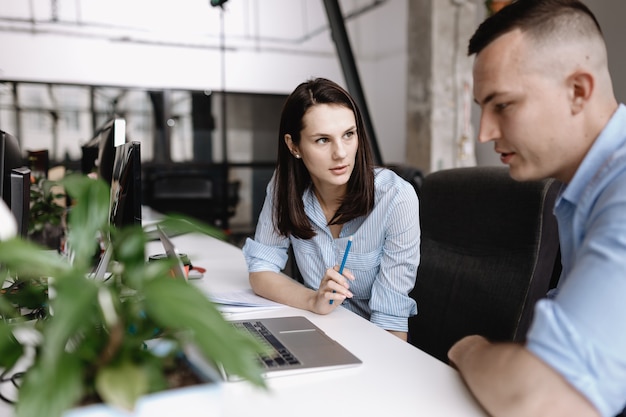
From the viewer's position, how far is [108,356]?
19.0 inches

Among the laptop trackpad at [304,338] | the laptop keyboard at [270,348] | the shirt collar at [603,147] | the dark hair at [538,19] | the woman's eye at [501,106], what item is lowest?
the laptop trackpad at [304,338]

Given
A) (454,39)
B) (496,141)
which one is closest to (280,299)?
(496,141)

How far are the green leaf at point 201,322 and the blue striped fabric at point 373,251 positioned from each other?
3.13ft

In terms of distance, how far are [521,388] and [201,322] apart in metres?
0.44

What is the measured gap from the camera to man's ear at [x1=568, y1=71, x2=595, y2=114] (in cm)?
79

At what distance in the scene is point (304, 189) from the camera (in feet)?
5.35

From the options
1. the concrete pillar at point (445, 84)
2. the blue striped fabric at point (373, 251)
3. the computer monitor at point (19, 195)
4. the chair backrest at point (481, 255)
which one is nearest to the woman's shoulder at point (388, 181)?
the blue striped fabric at point (373, 251)

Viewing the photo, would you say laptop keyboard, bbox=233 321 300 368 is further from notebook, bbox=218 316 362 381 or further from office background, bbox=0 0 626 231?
office background, bbox=0 0 626 231

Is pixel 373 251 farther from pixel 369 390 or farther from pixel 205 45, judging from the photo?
pixel 205 45

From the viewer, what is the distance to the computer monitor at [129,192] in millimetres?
1027

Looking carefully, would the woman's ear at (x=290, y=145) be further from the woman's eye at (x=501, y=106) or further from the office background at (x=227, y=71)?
the office background at (x=227, y=71)

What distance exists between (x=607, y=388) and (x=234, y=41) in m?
5.79

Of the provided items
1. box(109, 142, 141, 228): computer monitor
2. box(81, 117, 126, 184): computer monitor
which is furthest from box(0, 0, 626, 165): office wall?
box(109, 142, 141, 228): computer monitor

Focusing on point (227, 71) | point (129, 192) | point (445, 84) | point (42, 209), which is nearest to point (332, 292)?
point (129, 192)
